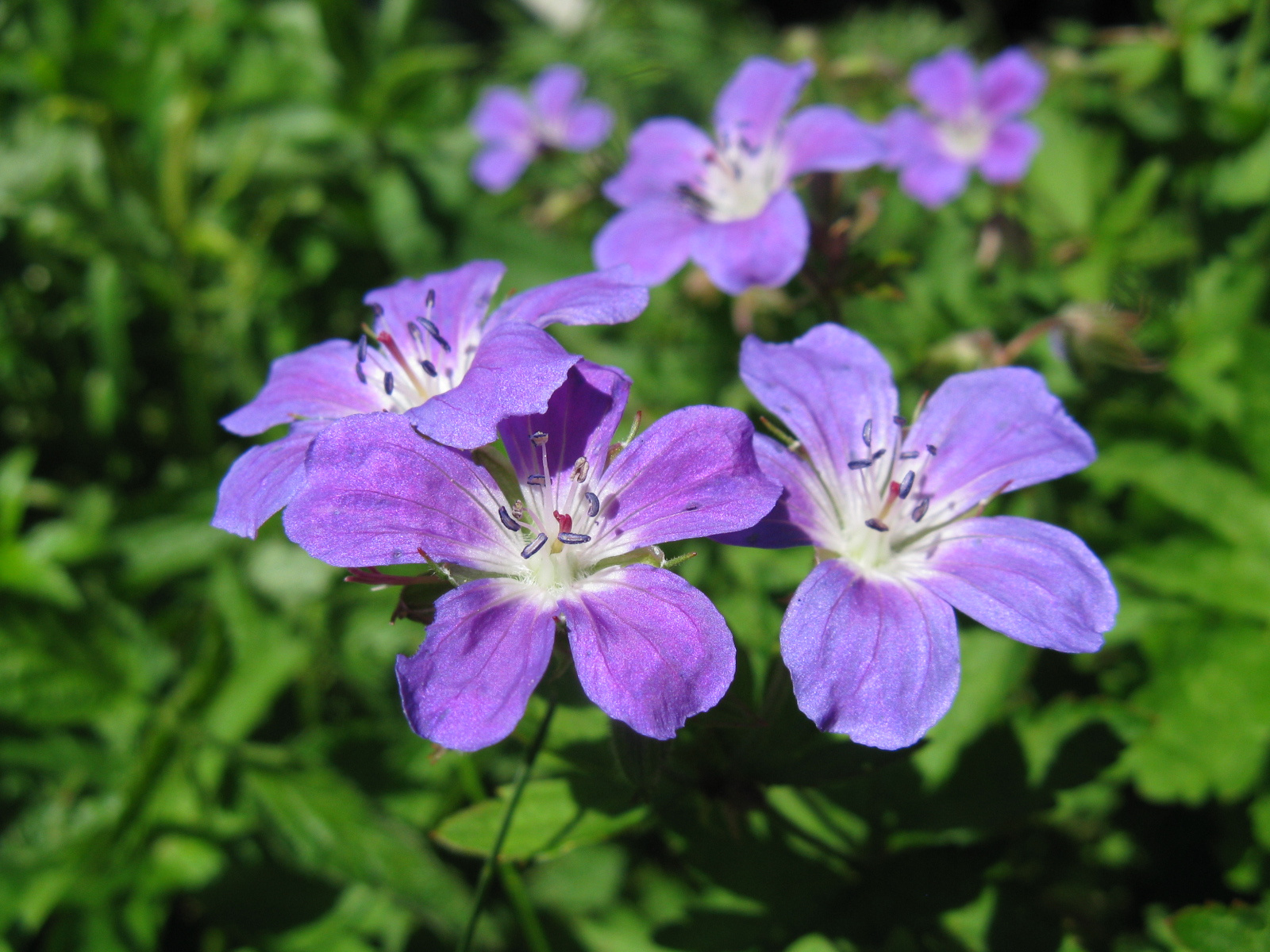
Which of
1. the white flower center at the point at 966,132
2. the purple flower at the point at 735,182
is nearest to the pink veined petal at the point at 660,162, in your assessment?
the purple flower at the point at 735,182

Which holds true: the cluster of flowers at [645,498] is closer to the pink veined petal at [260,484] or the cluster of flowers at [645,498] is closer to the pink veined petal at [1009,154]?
the pink veined petal at [260,484]

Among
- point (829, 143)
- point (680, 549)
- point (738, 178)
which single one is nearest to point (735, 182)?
point (738, 178)

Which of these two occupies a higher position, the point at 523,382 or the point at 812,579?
the point at 523,382

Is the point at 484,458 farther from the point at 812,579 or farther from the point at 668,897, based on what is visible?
the point at 668,897

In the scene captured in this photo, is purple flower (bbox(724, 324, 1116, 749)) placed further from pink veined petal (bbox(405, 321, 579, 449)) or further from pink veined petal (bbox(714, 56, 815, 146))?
pink veined petal (bbox(714, 56, 815, 146))

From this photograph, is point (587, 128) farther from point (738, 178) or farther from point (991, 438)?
point (991, 438)

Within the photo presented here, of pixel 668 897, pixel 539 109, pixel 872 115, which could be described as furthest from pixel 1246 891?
pixel 539 109

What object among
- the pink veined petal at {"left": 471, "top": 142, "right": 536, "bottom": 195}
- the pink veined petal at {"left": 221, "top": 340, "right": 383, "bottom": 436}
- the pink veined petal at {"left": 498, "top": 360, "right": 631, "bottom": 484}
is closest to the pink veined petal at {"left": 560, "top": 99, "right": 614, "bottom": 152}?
the pink veined petal at {"left": 471, "top": 142, "right": 536, "bottom": 195}
